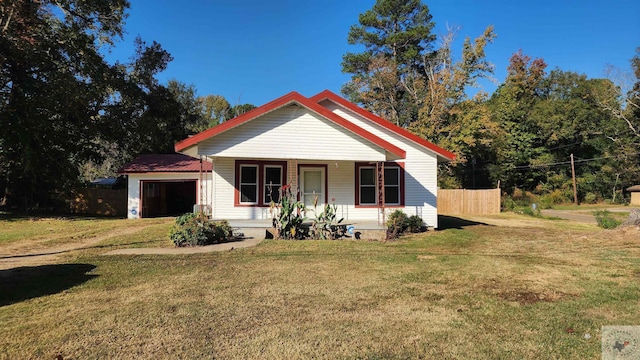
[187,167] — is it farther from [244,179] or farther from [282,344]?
[282,344]

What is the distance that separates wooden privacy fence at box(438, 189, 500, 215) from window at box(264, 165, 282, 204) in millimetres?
17293

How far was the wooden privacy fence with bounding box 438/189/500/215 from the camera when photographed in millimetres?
26781

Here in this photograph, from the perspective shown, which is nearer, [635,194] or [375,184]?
[375,184]

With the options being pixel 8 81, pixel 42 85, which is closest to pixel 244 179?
pixel 42 85

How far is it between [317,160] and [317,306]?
330 inches

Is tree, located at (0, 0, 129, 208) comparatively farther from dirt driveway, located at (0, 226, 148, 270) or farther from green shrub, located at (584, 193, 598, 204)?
green shrub, located at (584, 193, 598, 204)

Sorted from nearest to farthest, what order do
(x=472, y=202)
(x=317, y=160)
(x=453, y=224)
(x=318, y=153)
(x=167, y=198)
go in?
(x=318, y=153)
(x=317, y=160)
(x=453, y=224)
(x=167, y=198)
(x=472, y=202)

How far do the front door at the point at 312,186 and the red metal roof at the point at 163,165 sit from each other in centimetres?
678

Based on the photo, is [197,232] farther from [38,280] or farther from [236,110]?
[236,110]

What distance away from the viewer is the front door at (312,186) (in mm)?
14258

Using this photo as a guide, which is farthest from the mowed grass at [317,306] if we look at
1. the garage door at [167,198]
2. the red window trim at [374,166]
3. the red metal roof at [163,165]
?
the garage door at [167,198]

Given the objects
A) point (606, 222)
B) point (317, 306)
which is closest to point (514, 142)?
point (606, 222)

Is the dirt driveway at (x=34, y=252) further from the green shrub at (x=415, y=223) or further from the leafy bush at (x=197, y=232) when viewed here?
the green shrub at (x=415, y=223)

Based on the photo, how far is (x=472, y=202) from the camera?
27.0 metres
